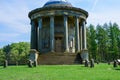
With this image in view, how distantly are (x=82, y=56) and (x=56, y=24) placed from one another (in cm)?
1088

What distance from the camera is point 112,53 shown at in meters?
74.6

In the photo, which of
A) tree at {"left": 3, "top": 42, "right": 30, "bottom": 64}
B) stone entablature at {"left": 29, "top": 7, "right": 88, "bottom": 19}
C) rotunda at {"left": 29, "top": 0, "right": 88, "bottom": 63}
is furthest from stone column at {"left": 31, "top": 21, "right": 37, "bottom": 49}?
tree at {"left": 3, "top": 42, "right": 30, "bottom": 64}

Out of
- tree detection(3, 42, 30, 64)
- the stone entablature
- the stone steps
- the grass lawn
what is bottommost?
the grass lawn

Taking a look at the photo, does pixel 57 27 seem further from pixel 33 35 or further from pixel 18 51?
pixel 18 51

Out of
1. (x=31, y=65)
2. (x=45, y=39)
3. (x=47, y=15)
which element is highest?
(x=47, y=15)

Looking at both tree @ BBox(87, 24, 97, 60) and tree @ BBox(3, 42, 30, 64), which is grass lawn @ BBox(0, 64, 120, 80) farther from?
tree @ BBox(3, 42, 30, 64)

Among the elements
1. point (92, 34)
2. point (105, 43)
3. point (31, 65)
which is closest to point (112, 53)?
point (105, 43)

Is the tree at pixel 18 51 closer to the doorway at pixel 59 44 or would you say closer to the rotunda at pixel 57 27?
the rotunda at pixel 57 27

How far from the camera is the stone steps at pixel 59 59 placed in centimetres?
3733

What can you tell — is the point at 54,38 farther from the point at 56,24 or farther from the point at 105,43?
the point at 105,43

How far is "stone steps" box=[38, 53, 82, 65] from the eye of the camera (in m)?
37.3

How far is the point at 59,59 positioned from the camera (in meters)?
37.8

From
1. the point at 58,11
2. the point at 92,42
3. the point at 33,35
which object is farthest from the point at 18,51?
the point at 58,11

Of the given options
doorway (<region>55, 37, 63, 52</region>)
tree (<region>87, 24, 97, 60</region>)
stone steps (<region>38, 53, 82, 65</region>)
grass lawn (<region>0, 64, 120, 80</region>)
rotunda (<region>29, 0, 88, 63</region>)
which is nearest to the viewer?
grass lawn (<region>0, 64, 120, 80</region>)
